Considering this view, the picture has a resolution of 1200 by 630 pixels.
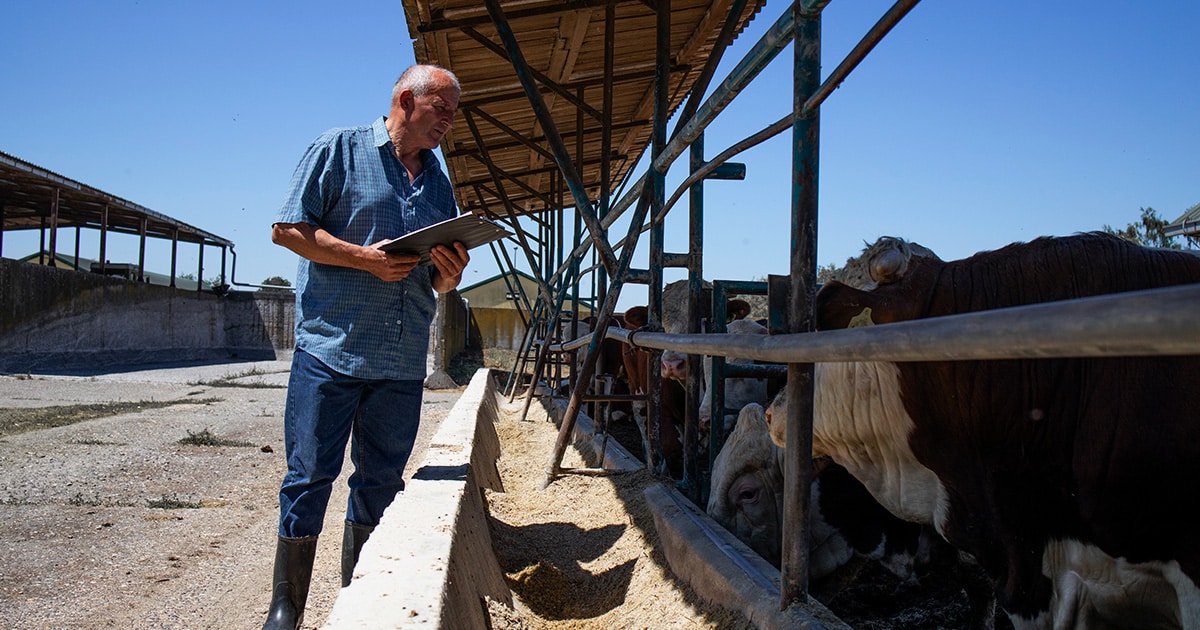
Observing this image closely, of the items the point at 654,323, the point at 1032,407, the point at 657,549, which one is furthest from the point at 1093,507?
the point at 654,323

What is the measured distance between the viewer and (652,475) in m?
3.98

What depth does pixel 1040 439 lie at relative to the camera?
2283mm

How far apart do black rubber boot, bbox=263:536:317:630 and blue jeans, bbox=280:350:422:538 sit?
0.13ft

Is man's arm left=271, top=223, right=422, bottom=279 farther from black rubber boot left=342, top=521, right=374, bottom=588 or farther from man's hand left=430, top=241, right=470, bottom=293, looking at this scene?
black rubber boot left=342, top=521, right=374, bottom=588

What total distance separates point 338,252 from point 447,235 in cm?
34

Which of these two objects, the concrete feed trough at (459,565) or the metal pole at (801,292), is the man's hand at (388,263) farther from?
the metal pole at (801,292)

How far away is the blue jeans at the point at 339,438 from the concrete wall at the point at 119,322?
1490cm

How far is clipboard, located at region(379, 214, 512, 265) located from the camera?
8.12ft

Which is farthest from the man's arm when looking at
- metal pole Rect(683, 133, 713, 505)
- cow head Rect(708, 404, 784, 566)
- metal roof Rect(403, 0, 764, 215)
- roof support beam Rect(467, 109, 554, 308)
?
roof support beam Rect(467, 109, 554, 308)

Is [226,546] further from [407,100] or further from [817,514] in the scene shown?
[817,514]

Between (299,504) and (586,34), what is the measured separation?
446cm

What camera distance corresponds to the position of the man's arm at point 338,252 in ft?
8.39

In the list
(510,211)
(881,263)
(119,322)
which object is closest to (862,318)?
(881,263)

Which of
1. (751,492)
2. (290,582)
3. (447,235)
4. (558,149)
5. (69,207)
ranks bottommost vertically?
(290,582)
